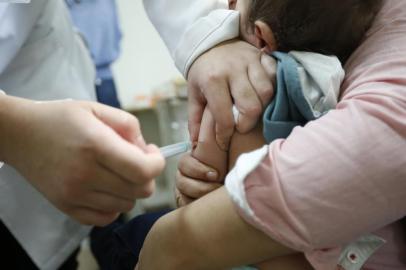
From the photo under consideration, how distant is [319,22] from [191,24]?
1.07ft

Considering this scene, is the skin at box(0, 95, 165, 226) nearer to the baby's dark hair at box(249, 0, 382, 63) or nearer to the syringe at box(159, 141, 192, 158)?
the syringe at box(159, 141, 192, 158)

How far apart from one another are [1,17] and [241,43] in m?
0.47

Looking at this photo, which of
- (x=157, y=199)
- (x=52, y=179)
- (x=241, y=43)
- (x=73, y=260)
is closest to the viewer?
(x=52, y=179)

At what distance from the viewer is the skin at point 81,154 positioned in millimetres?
442

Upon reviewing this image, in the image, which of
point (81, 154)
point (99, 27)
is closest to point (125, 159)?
point (81, 154)

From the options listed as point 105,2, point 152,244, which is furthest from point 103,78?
point 152,244

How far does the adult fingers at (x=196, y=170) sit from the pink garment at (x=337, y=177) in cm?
17

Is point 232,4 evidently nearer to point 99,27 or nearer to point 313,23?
point 313,23

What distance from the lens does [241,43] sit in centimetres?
77

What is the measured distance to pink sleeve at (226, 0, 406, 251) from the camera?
507 millimetres

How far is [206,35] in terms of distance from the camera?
797mm

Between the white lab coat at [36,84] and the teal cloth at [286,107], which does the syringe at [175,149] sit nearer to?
the teal cloth at [286,107]

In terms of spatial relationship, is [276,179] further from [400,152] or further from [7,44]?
[7,44]

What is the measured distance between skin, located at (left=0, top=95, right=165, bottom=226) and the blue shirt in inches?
38.3
